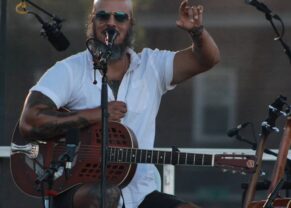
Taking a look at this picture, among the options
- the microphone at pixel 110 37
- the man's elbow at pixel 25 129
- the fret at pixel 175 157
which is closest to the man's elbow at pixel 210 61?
the fret at pixel 175 157

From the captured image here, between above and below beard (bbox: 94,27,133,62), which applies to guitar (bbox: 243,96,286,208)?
below

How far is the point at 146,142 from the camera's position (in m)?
5.51

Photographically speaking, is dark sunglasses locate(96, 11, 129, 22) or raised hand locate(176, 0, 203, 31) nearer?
raised hand locate(176, 0, 203, 31)

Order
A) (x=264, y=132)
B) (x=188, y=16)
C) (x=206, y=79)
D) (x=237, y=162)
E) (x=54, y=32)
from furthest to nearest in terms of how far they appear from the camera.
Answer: (x=206, y=79) < (x=264, y=132) < (x=54, y=32) < (x=237, y=162) < (x=188, y=16)

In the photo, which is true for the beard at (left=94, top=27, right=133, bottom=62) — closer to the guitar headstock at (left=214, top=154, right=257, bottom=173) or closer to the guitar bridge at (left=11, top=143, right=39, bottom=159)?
the guitar bridge at (left=11, top=143, right=39, bottom=159)

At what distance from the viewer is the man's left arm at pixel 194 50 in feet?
17.0

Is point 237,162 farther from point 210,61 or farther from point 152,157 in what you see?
point 210,61

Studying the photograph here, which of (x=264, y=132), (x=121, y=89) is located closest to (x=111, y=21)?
(x=121, y=89)

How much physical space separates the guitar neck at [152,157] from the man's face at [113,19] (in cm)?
67

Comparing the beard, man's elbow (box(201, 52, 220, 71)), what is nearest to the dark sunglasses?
the beard

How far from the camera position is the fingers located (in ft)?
17.5

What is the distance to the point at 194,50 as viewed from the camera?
552 cm

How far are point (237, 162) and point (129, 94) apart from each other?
0.77 m

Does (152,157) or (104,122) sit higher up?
(104,122)
